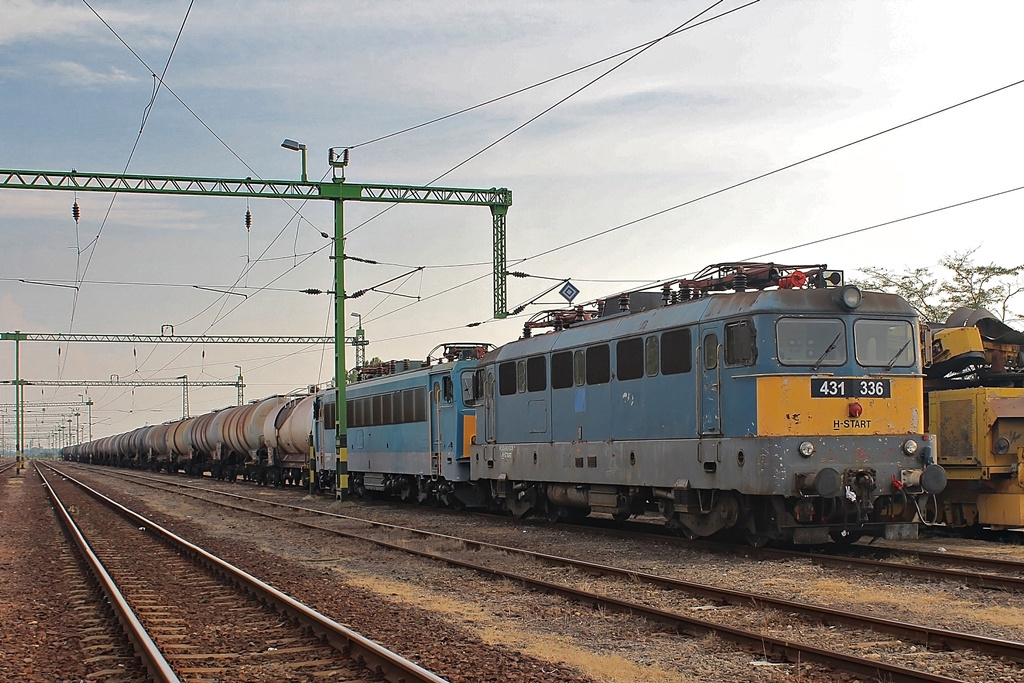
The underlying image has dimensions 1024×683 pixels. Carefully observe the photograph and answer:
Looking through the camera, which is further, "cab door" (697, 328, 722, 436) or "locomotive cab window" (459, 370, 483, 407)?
"locomotive cab window" (459, 370, 483, 407)

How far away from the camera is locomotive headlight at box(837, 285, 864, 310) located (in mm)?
15258

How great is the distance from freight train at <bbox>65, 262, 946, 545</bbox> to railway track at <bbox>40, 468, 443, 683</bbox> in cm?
649

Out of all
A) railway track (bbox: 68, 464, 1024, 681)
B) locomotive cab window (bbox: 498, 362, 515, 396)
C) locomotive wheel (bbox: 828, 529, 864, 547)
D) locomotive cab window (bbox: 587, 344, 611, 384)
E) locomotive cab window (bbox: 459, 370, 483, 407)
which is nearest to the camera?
railway track (bbox: 68, 464, 1024, 681)

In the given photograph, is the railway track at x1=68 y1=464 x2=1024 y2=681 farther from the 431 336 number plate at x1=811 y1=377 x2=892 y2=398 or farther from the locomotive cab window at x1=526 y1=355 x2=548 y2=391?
the locomotive cab window at x1=526 y1=355 x2=548 y2=391

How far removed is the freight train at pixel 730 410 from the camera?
1480 centimetres

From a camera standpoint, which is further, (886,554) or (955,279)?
(955,279)

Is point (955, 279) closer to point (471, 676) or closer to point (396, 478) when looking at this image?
point (396, 478)

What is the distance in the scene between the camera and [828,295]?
1537 centimetres

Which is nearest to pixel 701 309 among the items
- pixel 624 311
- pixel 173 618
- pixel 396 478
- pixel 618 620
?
pixel 624 311

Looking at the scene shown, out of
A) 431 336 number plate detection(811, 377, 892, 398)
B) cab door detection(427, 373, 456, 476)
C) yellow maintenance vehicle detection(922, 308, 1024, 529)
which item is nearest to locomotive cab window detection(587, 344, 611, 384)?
431 336 number plate detection(811, 377, 892, 398)

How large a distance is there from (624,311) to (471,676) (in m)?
11.1

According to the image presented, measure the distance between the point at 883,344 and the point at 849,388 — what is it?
37.1 inches

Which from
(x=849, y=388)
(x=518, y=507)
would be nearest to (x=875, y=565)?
(x=849, y=388)

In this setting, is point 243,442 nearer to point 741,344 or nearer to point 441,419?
point 441,419
